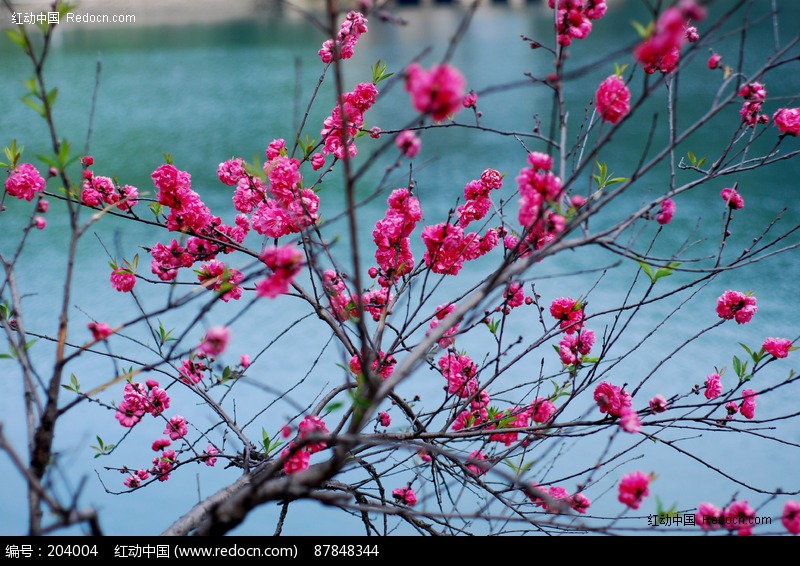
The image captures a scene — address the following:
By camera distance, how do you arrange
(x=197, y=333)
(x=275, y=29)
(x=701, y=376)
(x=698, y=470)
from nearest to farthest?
(x=698, y=470)
(x=701, y=376)
(x=197, y=333)
(x=275, y=29)

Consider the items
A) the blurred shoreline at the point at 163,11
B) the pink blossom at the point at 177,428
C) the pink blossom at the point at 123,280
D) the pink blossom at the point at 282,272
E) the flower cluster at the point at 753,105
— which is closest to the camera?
the pink blossom at the point at 282,272

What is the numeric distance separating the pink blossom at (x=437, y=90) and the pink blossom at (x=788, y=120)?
1.08 meters

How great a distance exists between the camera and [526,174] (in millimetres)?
1060

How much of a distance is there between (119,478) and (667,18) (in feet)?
9.22

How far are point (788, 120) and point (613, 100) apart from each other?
2.12ft

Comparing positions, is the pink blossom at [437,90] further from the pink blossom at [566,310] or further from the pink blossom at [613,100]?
the pink blossom at [566,310]

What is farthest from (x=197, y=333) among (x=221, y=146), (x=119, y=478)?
(x=221, y=146)

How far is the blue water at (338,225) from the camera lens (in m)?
2.86

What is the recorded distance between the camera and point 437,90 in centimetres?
77

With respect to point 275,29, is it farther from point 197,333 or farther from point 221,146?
point 197,333

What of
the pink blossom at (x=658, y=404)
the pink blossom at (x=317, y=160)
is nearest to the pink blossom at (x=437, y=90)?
the pink blossom at (x=658, y=404)

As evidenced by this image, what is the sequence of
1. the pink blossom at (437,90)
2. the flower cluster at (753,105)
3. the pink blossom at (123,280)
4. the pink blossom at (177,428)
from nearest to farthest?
the pink blossom at (437,90) → the flower cluster at (753,105) → the pink blossom at (123,280) → the pink blossom at (177,428)
